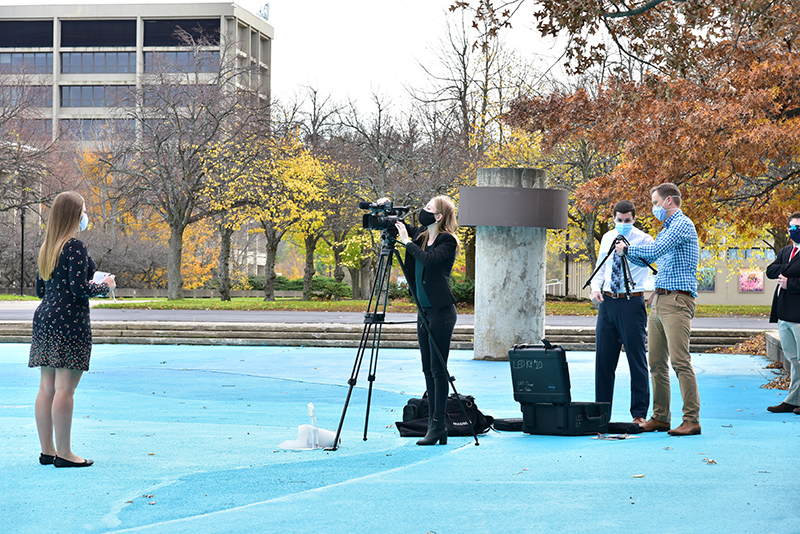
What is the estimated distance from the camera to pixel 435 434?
23.7 feet

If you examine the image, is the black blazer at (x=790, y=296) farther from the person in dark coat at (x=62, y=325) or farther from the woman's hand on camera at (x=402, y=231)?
the person in dark coat at (x=62, y=325)

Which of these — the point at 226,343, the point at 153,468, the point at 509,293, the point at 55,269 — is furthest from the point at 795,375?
the point at 226,343

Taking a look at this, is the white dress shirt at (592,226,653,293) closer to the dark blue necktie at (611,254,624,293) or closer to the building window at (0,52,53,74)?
the dark blue necktie at (611,254,624,293)

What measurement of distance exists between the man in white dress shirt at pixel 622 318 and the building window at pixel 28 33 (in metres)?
95.0

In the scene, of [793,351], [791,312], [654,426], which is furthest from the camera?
[793,351]

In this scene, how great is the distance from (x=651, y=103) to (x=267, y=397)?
7288 millimetres

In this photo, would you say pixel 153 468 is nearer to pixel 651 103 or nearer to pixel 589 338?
pixel 651 103

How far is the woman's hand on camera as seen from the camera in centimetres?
691

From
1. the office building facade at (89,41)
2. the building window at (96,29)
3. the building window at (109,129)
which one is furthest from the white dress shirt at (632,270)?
the building window at (96,29)

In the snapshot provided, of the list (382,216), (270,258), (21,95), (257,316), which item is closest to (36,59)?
(21,95)

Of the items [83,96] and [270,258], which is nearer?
[270,258]

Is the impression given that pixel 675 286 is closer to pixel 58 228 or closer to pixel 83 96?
pixel 58 228

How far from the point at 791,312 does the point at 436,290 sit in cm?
471

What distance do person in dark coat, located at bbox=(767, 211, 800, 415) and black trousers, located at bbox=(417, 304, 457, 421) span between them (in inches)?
167
